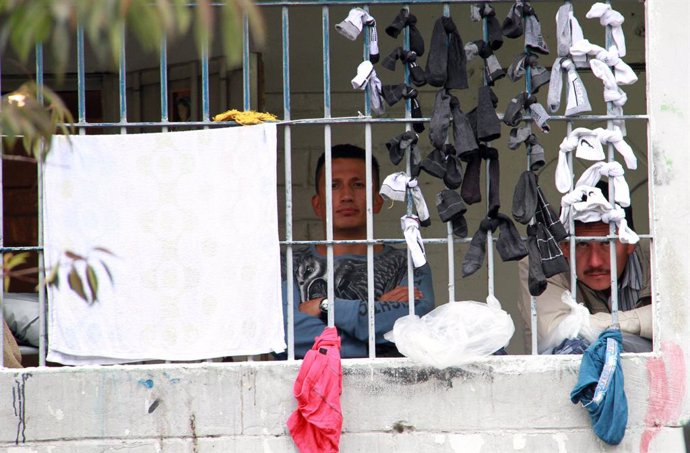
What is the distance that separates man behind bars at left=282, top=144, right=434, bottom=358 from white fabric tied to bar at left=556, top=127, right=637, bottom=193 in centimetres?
79

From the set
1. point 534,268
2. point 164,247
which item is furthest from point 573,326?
point 164,247

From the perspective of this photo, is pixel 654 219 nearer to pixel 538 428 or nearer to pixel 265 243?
pixel 538 428

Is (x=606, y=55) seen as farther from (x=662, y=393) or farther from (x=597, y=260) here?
(x=662, y=393)

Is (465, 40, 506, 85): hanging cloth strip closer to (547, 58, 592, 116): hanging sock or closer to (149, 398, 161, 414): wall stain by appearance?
(547, 58, 592, 116): hanging sock

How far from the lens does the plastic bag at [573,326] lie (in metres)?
5.07

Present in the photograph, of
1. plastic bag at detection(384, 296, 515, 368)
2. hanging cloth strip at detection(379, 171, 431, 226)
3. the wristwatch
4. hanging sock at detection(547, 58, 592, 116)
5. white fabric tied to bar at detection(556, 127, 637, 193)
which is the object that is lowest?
plastic bag at detection(384, 296, 515, 368)

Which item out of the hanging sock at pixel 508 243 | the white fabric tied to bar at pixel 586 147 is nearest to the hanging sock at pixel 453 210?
the hanging sock at pixel 508 243

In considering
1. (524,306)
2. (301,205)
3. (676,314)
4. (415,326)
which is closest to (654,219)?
(676,314)

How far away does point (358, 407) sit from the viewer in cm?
492

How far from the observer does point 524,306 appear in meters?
5.46

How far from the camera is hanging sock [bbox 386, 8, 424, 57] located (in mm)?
4973

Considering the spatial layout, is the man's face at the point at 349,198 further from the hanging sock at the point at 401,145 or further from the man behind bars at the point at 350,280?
the hanging sock at the point at 401,145

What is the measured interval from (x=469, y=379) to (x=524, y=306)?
67 centimetres

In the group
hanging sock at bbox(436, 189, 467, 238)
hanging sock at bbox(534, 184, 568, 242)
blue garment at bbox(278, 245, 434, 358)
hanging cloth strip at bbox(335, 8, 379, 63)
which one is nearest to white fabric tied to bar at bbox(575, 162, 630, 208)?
hanging sock at bbox(534, 184, 568, 242)
